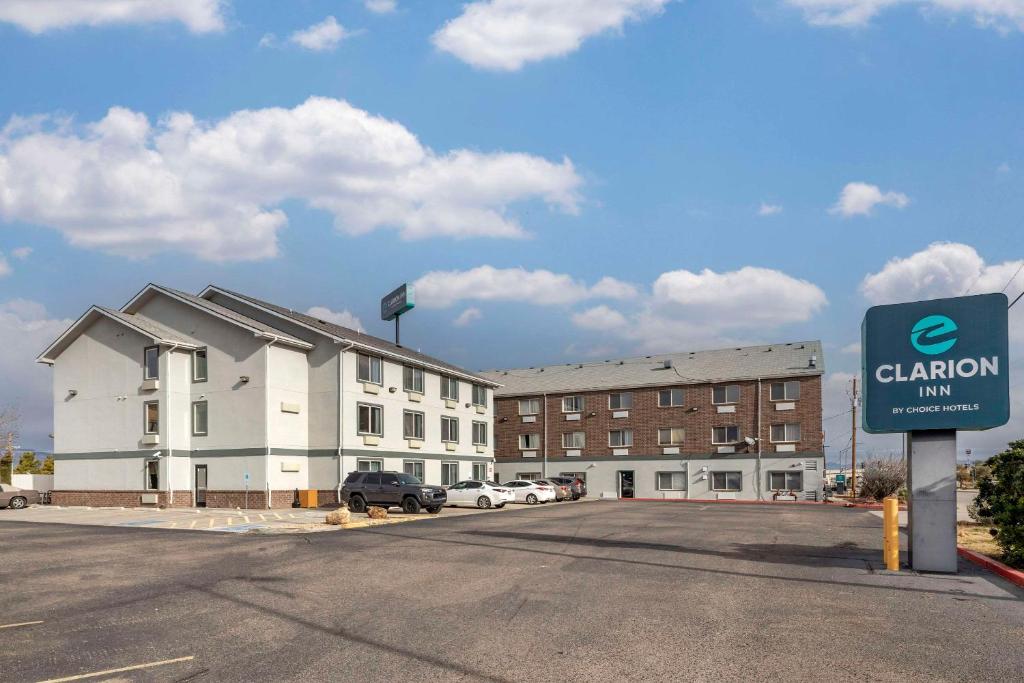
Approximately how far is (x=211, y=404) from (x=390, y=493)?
1146 cm

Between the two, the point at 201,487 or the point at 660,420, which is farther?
the point at 660,420

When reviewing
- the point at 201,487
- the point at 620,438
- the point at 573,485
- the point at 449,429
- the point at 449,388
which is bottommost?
the point at 573,485

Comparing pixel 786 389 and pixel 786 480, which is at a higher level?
pixel 786 389

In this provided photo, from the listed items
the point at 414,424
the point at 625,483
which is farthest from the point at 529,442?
the point at 414,424

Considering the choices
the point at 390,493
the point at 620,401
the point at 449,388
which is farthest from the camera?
the point at 620,401

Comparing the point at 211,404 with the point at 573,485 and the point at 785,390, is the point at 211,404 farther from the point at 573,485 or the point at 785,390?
the point at 785,390

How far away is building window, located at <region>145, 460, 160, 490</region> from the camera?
3900 cm

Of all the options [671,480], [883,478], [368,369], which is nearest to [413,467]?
[368,369]

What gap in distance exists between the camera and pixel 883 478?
53.8m

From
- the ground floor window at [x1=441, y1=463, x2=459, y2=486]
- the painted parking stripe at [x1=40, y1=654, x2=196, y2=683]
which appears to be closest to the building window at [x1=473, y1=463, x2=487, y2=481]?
the ground floor window at [x1=441, y1=463, x2=459, y2=486]

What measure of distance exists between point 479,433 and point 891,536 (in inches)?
1692

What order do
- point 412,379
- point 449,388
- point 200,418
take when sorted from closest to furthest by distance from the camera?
point 200,418, point 412,379, point 449,388

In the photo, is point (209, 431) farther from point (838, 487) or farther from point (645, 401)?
point (838, 487)

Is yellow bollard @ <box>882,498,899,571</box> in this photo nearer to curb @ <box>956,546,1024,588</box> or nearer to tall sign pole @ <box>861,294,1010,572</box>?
tall sign pole @ <box>861,294,1010,572</box>
